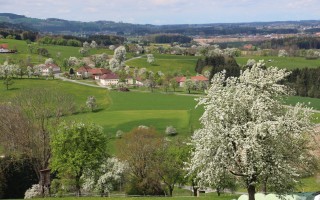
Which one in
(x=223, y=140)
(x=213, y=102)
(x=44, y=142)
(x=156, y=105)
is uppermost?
(x=213, y=102)

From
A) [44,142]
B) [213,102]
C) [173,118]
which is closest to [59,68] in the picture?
[173,118]

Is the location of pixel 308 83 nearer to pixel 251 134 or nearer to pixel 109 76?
pixel 109 76

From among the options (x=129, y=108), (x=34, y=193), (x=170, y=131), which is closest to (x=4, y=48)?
(x=129, y=108)

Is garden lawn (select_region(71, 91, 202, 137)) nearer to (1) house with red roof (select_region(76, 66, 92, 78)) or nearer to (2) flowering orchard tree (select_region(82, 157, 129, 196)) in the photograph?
(2) flowering orchard tree (select_region(82, 157, 129, 196))

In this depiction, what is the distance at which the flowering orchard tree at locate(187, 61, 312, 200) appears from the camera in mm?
21656

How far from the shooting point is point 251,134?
21.4 metres

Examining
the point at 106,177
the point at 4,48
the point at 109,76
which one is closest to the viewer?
the point at 106,177

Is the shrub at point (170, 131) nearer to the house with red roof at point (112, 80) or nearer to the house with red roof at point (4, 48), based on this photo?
the house with red roof at point (112, 80)

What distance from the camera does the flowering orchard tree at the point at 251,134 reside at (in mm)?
21656

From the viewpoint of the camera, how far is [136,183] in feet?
149

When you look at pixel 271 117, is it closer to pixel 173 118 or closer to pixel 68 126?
pixel 68 126

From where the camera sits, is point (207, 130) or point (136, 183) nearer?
point (207, 130)

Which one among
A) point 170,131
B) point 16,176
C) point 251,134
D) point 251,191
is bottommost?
point 170,131

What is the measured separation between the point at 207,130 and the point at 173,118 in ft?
233
